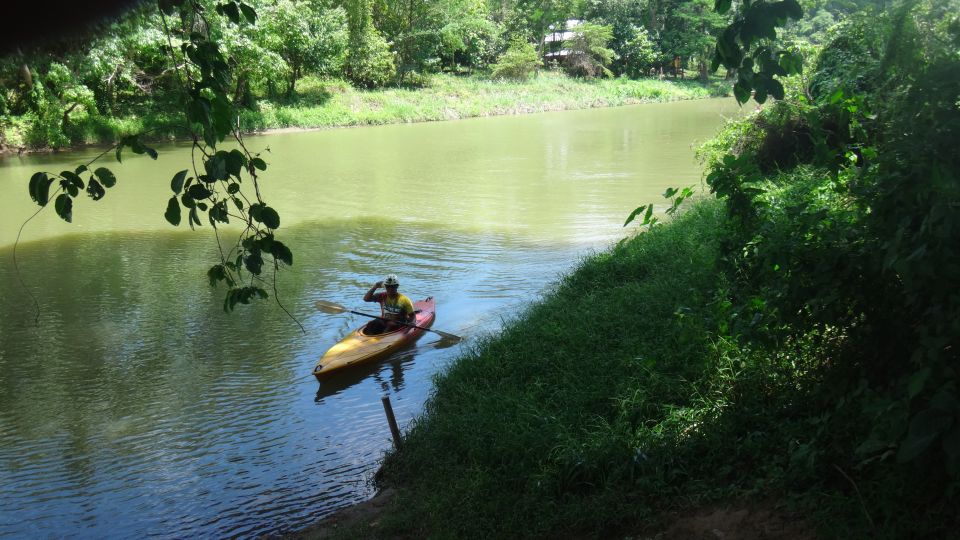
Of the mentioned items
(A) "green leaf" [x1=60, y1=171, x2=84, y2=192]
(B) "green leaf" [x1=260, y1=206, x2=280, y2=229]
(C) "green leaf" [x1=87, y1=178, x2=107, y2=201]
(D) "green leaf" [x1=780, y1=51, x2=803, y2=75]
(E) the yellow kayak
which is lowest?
(E) the yellow kayak

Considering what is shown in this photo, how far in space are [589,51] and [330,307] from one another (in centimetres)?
3904

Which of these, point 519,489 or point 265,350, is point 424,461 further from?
point 265,350

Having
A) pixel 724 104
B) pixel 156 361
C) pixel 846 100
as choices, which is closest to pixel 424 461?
pixel 846 100

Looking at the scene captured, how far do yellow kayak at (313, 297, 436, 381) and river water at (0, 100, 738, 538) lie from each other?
0.53 ft

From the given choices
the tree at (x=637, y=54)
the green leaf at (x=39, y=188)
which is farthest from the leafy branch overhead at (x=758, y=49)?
the tree at (x=637, y=54)

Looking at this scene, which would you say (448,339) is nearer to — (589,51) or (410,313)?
(410,313)

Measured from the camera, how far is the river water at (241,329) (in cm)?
586

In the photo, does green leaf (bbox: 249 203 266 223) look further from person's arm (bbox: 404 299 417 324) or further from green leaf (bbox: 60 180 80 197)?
person's arm (bbox: 404 299 417 324)

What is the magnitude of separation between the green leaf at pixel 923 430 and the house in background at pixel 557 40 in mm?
45350

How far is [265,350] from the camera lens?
855 centimetres

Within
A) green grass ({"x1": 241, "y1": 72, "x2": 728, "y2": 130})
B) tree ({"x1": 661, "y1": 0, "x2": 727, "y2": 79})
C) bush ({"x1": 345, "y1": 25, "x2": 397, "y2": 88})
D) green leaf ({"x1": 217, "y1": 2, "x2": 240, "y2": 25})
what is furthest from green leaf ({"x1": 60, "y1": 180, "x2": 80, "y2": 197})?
tree ({"x1": 661, "y1": 0, "x2": 727, "y2": 79})

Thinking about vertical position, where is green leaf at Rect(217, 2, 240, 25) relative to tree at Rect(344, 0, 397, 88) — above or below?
below

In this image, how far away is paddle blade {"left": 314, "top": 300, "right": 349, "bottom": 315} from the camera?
9.13m

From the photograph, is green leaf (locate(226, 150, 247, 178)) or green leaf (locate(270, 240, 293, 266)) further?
green leaf (locate(270, 240, 293, 266))
